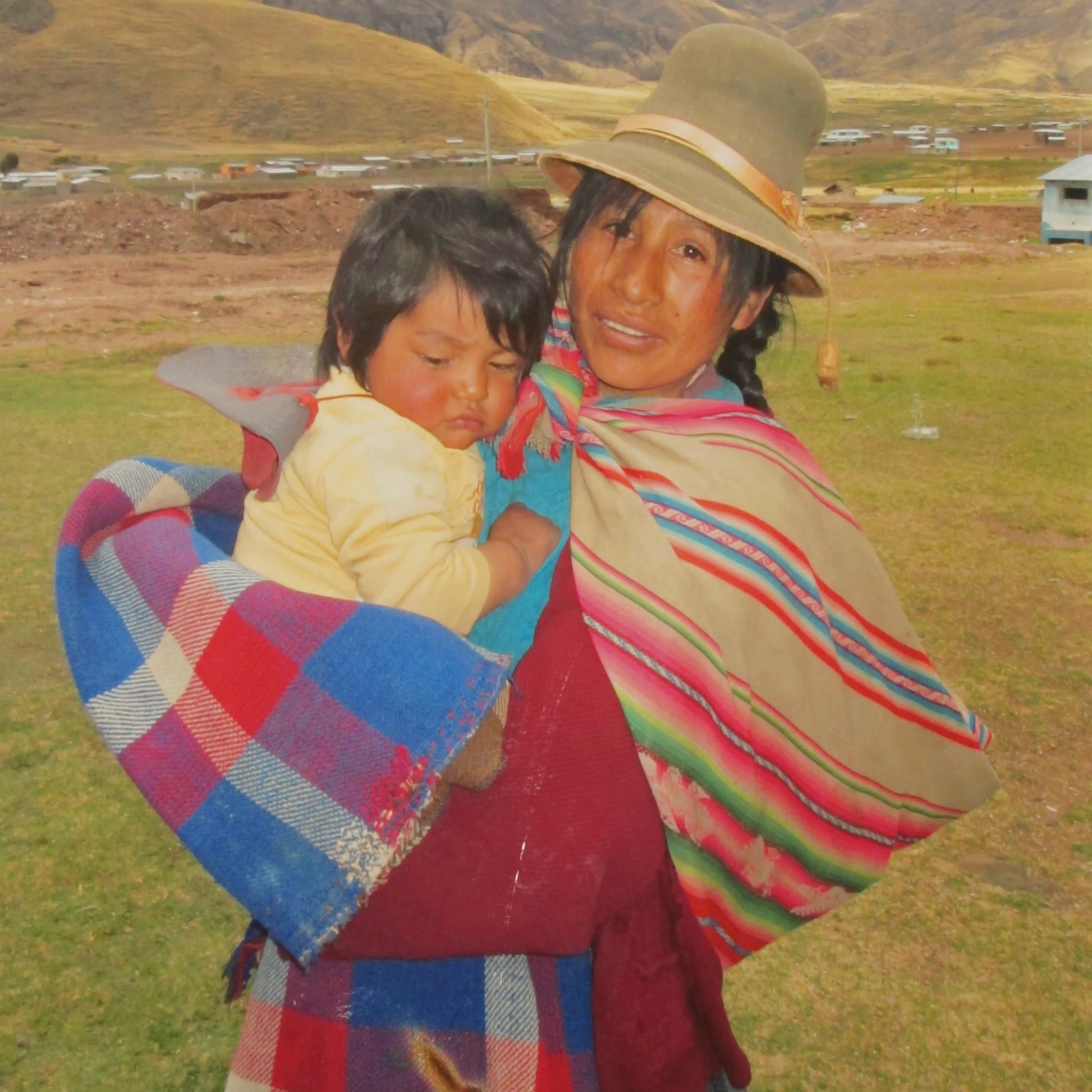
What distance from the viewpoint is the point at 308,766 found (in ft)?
4.28

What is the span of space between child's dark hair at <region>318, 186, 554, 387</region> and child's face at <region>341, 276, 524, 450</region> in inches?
0.7

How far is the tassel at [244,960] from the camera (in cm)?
179

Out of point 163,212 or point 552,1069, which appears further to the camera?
point 163,212

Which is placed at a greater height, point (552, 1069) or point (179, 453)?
point (552, 1069)

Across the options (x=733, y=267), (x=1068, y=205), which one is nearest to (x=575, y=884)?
(x=733, y=267)

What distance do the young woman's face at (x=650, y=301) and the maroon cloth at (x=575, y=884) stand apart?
49cm

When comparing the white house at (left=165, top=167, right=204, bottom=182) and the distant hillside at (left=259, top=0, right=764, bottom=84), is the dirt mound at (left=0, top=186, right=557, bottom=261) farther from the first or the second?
the distant hillside at (left=259, top=0, right=764, bottom=84)

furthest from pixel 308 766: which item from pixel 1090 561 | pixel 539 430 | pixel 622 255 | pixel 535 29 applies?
pixel 535 29

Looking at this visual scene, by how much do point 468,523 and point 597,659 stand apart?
1.20ft

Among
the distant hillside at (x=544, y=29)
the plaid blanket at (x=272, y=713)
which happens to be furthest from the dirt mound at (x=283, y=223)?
the distant hillside at (x=544, y=29)

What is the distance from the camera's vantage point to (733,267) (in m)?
1.87

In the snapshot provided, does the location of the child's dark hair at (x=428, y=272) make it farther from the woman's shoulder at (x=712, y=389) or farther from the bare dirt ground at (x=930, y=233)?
the bare dirt ground at (x=930, y=233)

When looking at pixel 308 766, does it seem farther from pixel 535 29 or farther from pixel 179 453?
pixel 535 29

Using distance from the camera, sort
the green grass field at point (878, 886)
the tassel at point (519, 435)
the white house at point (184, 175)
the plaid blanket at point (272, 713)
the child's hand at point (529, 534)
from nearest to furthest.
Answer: the plaid blanket at point (272, 713) < the child's hand at point (529, 534) < the tassel at point (519, 435) < the green grass field at point (878, 886) < the white house at point (184, 175)
